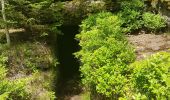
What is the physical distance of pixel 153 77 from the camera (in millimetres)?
9492

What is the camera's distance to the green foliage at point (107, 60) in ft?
46.6

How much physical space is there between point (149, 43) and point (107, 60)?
7305 millimetres

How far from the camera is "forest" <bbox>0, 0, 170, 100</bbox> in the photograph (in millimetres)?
13161

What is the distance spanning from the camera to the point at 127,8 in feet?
82.4

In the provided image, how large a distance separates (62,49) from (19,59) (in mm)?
6207

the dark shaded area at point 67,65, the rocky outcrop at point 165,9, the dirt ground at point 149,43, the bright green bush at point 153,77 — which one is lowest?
the dark shaded area at point 67,65

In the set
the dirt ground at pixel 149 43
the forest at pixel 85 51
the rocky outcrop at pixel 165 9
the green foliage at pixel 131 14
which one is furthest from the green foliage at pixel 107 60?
the green foliage at pixel 131 14

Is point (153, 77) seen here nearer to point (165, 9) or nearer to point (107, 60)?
point (107, 60)

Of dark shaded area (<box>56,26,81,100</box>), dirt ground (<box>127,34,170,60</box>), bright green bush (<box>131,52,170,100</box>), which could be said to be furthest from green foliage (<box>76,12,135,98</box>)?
bright green bush (<box>131,52,170,100</box>)

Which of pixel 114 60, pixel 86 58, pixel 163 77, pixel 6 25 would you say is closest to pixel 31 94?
pixel 86 58

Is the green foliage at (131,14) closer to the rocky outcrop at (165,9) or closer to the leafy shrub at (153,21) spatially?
the leafy shrub at (153,21)

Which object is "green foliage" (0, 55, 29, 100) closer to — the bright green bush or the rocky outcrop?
the bright green bush

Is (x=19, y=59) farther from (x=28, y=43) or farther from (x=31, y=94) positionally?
(x=31, y=94)

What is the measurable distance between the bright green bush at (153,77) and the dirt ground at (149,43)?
379 inches
